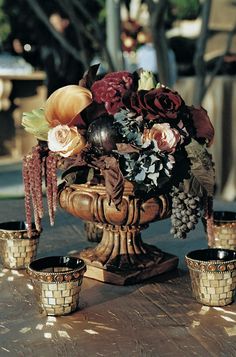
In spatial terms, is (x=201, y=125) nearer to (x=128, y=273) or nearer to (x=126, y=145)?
(x=126, y=145)

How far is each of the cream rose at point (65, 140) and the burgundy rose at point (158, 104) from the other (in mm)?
174

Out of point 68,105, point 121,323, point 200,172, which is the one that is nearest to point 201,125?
point 200,172

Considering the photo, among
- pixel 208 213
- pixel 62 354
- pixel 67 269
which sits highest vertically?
pixel 208 213

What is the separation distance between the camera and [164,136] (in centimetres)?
163

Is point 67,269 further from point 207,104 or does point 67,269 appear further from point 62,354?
point 207,104

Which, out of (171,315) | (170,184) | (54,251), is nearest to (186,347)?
(171,315)

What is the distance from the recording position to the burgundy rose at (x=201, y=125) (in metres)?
1.73

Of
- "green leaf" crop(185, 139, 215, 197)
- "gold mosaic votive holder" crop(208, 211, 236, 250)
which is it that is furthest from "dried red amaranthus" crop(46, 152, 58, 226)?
"gold mosaic votive holder" crop(208, 211, 236, 250)

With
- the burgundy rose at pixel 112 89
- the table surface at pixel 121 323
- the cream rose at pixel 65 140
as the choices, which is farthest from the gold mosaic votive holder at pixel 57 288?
the burgundy rose at pixel 112 89

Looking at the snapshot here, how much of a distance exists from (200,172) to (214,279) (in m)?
0.27

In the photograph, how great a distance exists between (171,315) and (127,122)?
470 millimetres

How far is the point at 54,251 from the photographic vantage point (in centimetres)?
218

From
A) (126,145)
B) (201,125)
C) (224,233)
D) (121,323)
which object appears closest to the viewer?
(121,323)

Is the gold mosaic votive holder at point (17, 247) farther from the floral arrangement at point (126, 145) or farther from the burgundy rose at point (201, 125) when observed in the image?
the burgundy rose at point (201, 125)
